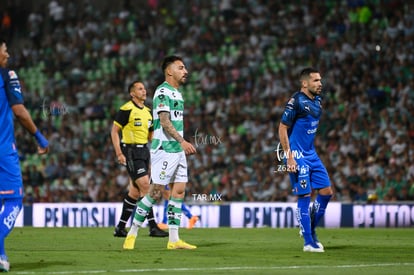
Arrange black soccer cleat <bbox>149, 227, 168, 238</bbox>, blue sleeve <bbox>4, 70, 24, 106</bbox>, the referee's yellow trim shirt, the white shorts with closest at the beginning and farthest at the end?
1. blue sleeve <bbox>4, 70, 24, 106</bbox>
2. the white shorts
3. the referee's yellow trim shirt
4. black soccer cleat <bbox>149, 227, 168, 238</bbox>

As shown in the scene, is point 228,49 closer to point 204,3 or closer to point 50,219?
point 204,3

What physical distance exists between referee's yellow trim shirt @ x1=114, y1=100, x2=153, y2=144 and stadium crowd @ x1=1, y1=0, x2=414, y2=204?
7881mm

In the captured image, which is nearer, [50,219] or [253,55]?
[50,219]

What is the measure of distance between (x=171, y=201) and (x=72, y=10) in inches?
992

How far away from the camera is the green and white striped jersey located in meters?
13.5

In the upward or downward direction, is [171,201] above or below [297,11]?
below

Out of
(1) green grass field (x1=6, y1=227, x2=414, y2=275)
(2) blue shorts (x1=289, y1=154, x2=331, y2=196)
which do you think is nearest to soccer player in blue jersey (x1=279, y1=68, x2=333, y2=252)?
(2) blue shorts (x1=289, y1=154, x2=331, y2=196)

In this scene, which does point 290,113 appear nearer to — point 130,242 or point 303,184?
point 303,184

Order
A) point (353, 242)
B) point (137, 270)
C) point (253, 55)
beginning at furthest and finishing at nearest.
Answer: point (253, 55)
point (353, 242)
point (137, 270)

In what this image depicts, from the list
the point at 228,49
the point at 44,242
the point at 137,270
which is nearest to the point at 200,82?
the point at 228,49

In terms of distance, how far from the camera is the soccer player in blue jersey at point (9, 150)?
10242 millimetres

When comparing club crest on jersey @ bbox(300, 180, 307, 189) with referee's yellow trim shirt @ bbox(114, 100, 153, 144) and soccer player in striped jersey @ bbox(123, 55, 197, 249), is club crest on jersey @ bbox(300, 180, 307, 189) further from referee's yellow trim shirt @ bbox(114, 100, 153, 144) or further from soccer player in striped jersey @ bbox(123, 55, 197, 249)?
referee's yellow trim shirt @ bbox(114, 100, 153, 144)

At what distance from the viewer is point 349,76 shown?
2853 centimetres

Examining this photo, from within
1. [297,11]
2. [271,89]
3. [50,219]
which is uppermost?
[297,11]
